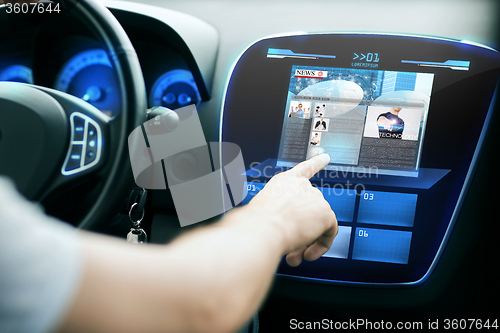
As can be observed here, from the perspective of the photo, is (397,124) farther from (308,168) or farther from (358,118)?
(308,168)

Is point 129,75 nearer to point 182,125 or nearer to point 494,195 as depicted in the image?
point 182,125

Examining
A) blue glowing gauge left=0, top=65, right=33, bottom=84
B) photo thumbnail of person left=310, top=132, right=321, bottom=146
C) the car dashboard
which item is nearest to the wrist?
photo thumbnail of person left=310, top=132, right=321, bottom=146

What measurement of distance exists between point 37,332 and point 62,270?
4 centimetres

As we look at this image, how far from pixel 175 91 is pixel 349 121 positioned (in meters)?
0.44

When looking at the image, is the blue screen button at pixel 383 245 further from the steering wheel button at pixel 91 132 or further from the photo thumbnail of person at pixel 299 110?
the steering wheel button at pixel 91 132

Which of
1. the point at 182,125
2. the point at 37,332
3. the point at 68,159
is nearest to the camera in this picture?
the point at 37,332

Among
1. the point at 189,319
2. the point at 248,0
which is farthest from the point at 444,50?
the point at 189,319

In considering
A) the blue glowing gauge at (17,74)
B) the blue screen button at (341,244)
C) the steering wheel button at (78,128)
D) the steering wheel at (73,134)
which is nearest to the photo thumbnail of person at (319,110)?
the blue screen button at (341,244)

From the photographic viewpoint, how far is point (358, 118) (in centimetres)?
78

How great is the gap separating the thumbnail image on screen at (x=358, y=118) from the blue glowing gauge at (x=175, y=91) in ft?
0.82

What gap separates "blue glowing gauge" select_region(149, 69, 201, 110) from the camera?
0.91 m

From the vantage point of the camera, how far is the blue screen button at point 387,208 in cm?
79

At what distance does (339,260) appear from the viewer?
0.82 meters

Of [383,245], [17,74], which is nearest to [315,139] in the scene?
[383,245]
